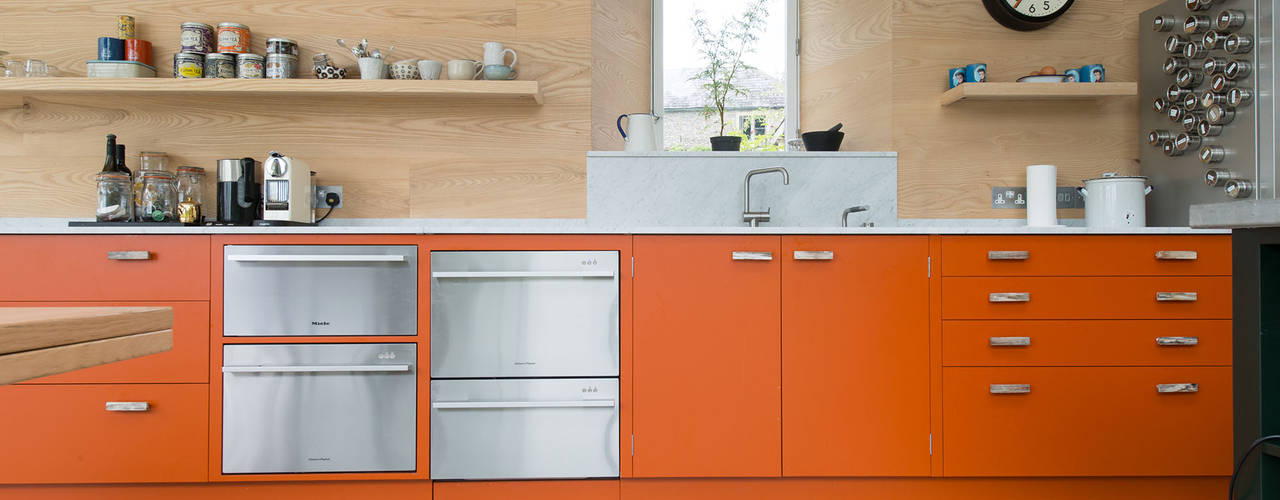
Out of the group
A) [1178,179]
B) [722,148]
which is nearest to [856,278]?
[722,148]

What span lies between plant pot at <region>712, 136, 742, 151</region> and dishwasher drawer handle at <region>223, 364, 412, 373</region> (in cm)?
138

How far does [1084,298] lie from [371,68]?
246 centimetres

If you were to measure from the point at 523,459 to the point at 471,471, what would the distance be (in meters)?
0.16

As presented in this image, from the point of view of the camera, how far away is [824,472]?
2.11 meters

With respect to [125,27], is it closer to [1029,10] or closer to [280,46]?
[280,46]

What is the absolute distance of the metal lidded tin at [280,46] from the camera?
8.39ft

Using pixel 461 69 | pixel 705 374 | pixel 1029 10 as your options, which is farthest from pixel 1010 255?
pixel 461 69

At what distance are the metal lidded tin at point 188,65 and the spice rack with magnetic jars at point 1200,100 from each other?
11.4 ft

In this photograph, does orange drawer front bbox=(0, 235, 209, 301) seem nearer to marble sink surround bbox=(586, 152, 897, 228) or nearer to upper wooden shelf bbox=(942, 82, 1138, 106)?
marble sink surround bbox=(586, 152, 897, 228)

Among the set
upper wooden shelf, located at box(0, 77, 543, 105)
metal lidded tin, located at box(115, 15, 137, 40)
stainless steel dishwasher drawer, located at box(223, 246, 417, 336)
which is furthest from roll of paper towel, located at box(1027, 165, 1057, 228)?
metal lidded tin, located at box(115, 15, 137, 40)

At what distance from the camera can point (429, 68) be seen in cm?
255

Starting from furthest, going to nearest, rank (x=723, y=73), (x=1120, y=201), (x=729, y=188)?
1. (x=723, y=73)
2. (x=729, y=188)
3. (x=1120, y=201)

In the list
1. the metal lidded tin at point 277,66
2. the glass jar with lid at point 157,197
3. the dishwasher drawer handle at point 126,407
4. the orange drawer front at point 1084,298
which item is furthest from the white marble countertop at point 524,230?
the metal lidded tin at point 277,66

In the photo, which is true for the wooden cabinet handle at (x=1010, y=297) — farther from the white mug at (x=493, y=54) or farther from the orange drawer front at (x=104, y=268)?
the orange drawer front at (x=104, y=268)
